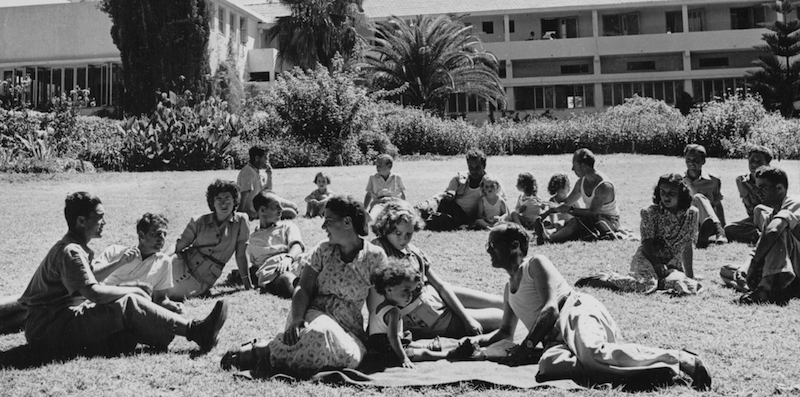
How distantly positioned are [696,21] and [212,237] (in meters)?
44.4

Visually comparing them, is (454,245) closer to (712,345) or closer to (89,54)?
(712,345)

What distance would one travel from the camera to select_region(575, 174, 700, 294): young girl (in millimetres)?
7113

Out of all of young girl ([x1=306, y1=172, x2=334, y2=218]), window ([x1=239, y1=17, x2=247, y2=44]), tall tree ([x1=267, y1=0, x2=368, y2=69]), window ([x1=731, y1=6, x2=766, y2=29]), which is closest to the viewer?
young girl ([x1=306, y1=172, x2=334, y2=218])

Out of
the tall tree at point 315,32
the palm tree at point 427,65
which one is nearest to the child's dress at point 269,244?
the palm tree at point 427,65

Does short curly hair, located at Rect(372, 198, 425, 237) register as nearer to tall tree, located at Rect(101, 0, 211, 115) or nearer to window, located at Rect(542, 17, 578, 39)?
tall tree, located at Rect(101, 0, 211, 115)

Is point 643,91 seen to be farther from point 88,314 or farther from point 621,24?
point 88,314

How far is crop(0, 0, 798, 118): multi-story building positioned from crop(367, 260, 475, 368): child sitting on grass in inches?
1427

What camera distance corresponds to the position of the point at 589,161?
9766 millimetres

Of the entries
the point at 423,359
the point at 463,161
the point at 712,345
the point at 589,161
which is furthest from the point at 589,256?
the point at 463,161

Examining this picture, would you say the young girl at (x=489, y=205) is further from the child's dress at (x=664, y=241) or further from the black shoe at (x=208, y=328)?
the black shoe at (x=208, y=328)

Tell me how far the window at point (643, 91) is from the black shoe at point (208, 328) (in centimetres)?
4183

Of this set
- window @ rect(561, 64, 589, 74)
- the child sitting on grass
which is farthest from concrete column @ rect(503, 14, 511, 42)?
the child sitting on grass

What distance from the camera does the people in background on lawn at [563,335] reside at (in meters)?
4.33

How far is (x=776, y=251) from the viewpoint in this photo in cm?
652
